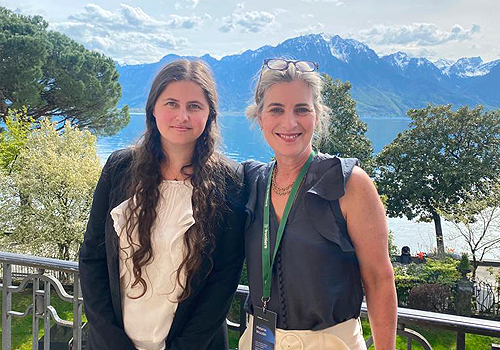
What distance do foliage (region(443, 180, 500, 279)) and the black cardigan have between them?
19.5m

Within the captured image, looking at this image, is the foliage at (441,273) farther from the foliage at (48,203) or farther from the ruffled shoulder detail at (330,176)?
the ruffled shoulder detail at (330,176)

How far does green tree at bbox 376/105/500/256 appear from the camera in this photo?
24172mm

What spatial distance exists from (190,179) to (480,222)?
22.2 metres

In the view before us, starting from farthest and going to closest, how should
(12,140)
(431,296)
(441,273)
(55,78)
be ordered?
(55,78) → (12,140) → (441,273) → (431,296)

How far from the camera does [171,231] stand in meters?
Result: 1.81

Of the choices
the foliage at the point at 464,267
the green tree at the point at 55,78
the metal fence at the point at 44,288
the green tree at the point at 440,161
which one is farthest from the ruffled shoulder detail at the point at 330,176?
the green tree at the point at 55,78

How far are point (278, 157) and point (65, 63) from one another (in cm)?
2617

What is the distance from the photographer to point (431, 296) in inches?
626

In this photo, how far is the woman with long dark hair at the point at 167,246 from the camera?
178 centimetres

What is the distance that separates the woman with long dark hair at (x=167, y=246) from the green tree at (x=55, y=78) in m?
23.7

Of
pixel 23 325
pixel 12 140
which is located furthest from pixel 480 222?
pixel 12 140

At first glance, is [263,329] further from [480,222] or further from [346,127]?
[346,127]

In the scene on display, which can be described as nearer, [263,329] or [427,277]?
[263,329]

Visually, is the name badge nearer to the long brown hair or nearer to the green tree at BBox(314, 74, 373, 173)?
the long brown hair
